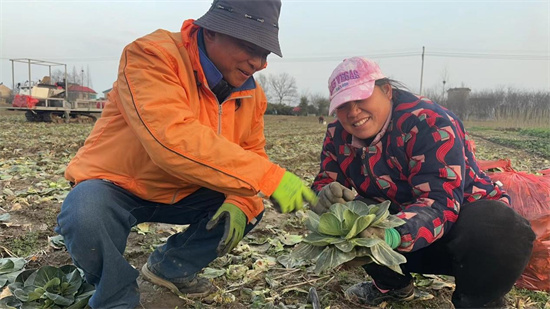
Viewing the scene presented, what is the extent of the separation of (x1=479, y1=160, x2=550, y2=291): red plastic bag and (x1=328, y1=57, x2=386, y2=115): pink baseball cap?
1.10 m

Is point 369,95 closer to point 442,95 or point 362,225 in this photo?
point 362,225

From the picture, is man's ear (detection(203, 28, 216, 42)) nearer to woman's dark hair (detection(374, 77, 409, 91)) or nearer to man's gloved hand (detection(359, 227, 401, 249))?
woman's dark hair (detection(374, 77, 409, 91))

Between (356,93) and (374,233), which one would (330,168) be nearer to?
(356,93)

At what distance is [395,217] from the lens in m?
1.71

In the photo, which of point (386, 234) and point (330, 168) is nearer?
point (386, 234)

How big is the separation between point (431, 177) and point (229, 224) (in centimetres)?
101

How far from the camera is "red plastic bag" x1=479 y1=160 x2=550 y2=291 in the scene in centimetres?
217

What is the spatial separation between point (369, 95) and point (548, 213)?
1288 mm

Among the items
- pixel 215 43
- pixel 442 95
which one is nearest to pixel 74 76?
pixel 215 43

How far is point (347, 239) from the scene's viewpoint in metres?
1.65

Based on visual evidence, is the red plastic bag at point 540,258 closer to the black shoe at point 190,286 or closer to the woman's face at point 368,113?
the woman's face at point 368,113

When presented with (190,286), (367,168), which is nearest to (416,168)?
(367,168)

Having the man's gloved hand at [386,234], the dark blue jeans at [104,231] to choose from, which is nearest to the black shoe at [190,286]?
the dark blue jeans at [104,231]

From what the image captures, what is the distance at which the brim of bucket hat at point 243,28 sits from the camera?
1.89 metres
